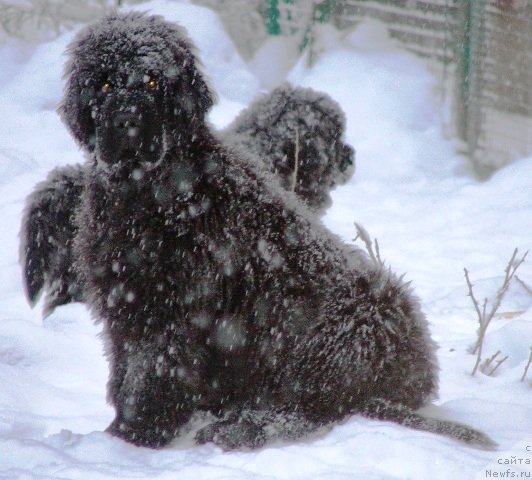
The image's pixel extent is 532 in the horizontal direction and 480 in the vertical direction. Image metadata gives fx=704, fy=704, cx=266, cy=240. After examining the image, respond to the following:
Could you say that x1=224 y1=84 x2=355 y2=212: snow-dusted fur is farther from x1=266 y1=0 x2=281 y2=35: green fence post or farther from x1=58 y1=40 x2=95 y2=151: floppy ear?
x1=266 y1=0 x2=281 y2=35: green fence post

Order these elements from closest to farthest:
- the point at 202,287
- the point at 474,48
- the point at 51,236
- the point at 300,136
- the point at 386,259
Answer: the point at 202,287, the point at 51,236, the point at 300,136, the point at 386,259, the point at 474,48

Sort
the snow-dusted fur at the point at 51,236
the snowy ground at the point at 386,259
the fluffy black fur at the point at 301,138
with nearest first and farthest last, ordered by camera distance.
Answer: the snowy ground at the point at 386,259 < the snow-dusted fur at the point at 51,236 < the fluffy black fur at the point at 301,138

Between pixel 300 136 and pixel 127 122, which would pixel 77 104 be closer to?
pixel 127 122

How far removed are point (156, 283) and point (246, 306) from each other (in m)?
0.35

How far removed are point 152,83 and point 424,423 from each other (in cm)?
158

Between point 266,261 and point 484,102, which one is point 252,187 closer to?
point 266,261

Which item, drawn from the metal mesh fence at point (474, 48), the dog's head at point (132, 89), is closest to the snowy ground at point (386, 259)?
the metal mesh fence at point (474, 48)

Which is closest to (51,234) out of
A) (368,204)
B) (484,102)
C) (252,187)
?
(252,187)

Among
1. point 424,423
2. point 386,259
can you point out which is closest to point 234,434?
point 424,423

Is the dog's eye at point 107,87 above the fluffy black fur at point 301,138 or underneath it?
above

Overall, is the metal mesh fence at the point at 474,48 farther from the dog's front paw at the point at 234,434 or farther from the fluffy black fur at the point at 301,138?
the dog's front paw at the point at 234,434

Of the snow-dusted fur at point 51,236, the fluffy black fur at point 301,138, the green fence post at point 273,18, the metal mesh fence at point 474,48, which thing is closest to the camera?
the snow-dusted fur at point 51,236

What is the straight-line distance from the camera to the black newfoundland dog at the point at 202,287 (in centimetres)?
257

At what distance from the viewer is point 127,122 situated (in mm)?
2543
